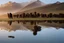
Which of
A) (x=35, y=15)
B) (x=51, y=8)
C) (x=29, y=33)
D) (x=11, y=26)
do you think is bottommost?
(x=29, y=33)

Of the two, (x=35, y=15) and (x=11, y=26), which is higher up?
(x=35, y=15)

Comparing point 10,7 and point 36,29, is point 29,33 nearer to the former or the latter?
point 36,29

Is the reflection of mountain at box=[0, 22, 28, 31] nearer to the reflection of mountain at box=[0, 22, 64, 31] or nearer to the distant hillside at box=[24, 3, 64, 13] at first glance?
the reflection of mountain at box=[0, 22, 64, 31]

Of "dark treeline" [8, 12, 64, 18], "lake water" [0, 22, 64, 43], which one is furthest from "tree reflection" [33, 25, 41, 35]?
"dark treeline" [8, 12, 64, 18]

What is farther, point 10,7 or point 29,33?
point 10,7

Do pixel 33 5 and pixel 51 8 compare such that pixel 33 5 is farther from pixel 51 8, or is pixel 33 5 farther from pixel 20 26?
pixel 20 26

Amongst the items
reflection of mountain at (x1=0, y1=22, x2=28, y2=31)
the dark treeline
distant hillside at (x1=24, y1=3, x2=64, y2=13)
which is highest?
distant hillside at (x1=24, y1=3, x2=64, y2=13)

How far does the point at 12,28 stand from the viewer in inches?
97.5

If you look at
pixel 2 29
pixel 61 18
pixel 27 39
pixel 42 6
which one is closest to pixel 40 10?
pixel 42 6

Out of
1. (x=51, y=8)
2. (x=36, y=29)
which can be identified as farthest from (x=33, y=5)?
(x=36, y=29)

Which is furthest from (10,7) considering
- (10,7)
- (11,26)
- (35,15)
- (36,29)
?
(36,29)

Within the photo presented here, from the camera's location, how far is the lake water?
7.90ft

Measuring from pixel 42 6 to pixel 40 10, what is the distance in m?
0.08

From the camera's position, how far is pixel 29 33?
2.42 m
